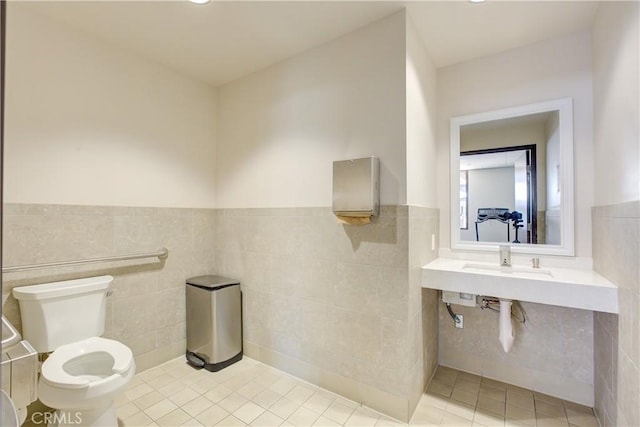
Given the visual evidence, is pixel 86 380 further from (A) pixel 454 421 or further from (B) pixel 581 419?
(B) pixel 581 419

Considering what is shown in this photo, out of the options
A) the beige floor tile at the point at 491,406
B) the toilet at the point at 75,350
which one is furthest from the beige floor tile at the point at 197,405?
the beige floor tile at the point at 491,406

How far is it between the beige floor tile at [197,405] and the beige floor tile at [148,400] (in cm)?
21

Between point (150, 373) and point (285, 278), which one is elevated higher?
point (285, 278)

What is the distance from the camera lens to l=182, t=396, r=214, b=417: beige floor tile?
1.95 metres

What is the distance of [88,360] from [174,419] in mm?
626

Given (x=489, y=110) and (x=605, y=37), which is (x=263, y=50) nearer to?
(x=489, y=110)

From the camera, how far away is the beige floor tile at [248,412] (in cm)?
189

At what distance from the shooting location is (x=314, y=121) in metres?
2.25

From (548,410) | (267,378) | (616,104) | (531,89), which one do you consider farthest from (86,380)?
(531,89)

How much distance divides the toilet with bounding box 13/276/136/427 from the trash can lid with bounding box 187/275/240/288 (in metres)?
0.65

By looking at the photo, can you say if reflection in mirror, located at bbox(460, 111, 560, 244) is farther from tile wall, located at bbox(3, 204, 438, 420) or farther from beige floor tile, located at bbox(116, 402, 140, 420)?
beige floor tile, located at bbox(116, 402, 140, 420)

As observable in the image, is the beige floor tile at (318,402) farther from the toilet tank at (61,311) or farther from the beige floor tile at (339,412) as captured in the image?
the toilet tank at (61,311)

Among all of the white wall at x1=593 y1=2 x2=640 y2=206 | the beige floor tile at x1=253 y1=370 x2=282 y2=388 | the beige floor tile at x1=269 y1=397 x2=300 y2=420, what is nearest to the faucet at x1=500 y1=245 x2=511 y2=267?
the white wall at x1=593 y1=2 x2=640 y2=206

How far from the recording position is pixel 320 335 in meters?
2.20
